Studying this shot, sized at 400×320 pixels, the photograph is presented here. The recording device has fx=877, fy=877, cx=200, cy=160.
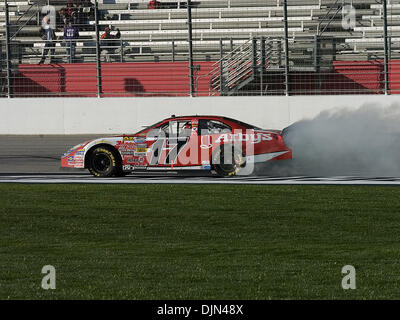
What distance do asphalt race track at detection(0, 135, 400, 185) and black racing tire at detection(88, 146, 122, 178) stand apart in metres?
0.19

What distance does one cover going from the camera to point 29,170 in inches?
738

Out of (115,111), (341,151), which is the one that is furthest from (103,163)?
(115,111)

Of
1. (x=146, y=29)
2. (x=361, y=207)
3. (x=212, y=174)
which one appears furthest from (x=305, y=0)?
(x=361, y=207)

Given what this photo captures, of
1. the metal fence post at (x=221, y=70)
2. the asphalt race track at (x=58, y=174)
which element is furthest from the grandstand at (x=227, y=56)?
the asphalt race track at (x=58, y=174)

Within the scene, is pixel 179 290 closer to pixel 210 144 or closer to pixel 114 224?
pixel 114 224

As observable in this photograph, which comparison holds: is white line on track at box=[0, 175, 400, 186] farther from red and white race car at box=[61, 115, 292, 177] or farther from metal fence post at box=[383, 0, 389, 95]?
metal fence post at box=[383, 0, 389, 95]

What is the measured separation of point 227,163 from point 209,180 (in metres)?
0.63

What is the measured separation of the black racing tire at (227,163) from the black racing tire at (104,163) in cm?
185

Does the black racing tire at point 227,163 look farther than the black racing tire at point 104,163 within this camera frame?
No

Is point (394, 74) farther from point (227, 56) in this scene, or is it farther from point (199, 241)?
point (199, 241)

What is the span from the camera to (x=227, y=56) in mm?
24094

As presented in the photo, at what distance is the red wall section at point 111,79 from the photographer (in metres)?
23.6

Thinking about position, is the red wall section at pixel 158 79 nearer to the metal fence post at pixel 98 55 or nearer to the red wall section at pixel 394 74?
the red wall section at pixel 394 74

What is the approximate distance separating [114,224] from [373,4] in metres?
15.1
